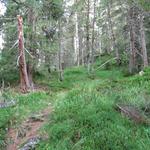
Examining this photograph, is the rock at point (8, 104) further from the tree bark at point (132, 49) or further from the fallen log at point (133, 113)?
the tree bark at point (132, 49)

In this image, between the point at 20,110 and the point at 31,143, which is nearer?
the point at 31,143

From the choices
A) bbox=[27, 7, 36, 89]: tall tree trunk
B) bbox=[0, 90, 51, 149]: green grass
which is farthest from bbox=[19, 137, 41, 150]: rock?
bbox=[27, 7, 36, 89]: tall tree trunk

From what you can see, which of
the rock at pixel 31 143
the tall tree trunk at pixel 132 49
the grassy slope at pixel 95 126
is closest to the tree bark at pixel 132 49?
the tall tree trunk at pixel 132 49

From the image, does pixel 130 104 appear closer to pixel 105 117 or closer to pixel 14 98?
pixel 105 117

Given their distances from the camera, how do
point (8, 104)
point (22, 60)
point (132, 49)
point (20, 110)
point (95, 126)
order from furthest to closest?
point (132, 49) < point (22, 60) < point (8, 104) < point (20, 110) < point (95, 126)

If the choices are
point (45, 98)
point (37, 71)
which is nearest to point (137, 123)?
point (45, 98)

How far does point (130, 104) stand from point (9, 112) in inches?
151

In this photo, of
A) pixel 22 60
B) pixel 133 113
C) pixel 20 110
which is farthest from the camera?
pixel 22 60

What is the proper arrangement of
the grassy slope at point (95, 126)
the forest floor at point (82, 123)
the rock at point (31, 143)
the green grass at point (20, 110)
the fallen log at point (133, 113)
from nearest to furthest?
the grassy slope at point (95, 126)
the forest floor at point (82, 123)
the rock at point (31, 143)
the fallen log at point (133, 113)
the green grass at point (20, 110)

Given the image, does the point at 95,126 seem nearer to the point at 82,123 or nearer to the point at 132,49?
the point at 82,123

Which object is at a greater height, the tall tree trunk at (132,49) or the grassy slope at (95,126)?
the tall tree trunk at (132,49)

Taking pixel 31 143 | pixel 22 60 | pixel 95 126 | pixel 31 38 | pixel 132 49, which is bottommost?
pixel 31 143

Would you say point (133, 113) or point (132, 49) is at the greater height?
point (132, 49)

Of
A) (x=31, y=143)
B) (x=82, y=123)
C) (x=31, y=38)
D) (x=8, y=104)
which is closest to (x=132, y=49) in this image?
(x=31, y=38)
